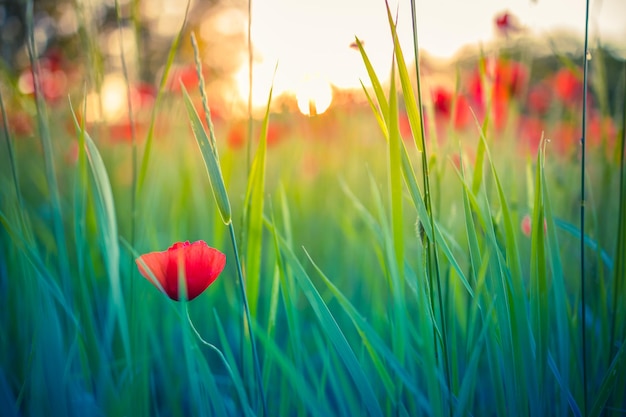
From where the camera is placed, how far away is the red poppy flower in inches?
14.2

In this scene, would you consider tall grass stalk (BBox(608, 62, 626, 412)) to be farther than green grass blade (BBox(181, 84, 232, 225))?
Yes

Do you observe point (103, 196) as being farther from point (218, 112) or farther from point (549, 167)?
point (218, 112)

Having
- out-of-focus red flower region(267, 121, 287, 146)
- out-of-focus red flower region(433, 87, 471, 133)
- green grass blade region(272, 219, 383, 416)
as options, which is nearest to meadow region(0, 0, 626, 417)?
green grass blade region(272, 219, 383, 416)

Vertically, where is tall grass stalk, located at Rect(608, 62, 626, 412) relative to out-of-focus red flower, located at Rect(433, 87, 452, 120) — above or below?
below

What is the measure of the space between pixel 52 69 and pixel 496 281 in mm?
1501

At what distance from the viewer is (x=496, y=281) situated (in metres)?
0.38

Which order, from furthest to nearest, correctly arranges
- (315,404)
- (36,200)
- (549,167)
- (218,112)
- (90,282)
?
(218,112)
(36,200)
(549,167)
(90,282)
(315,404)

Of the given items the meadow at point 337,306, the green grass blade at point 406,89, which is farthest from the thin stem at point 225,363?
the green grass blade at point 406,89

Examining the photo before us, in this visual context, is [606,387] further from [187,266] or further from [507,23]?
[507,23]

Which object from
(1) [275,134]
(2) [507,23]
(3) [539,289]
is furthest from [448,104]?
(3) [539,289]

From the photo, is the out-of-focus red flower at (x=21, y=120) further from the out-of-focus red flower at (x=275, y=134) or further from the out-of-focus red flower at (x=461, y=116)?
the out-of-focus red flower at (x=461, y=116)

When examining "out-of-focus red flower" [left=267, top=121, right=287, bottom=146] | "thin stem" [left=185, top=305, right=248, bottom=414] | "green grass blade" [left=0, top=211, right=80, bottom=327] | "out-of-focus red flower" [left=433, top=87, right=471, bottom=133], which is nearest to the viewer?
"thin stem" [left=185, top=305, right=248, bottom=414]

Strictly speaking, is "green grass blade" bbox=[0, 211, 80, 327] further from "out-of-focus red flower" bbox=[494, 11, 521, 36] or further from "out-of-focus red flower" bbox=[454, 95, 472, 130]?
"out-of-focus red flower" bbox=[454, 95, 472, 130]

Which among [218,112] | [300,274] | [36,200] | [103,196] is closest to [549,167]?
[300,274]
